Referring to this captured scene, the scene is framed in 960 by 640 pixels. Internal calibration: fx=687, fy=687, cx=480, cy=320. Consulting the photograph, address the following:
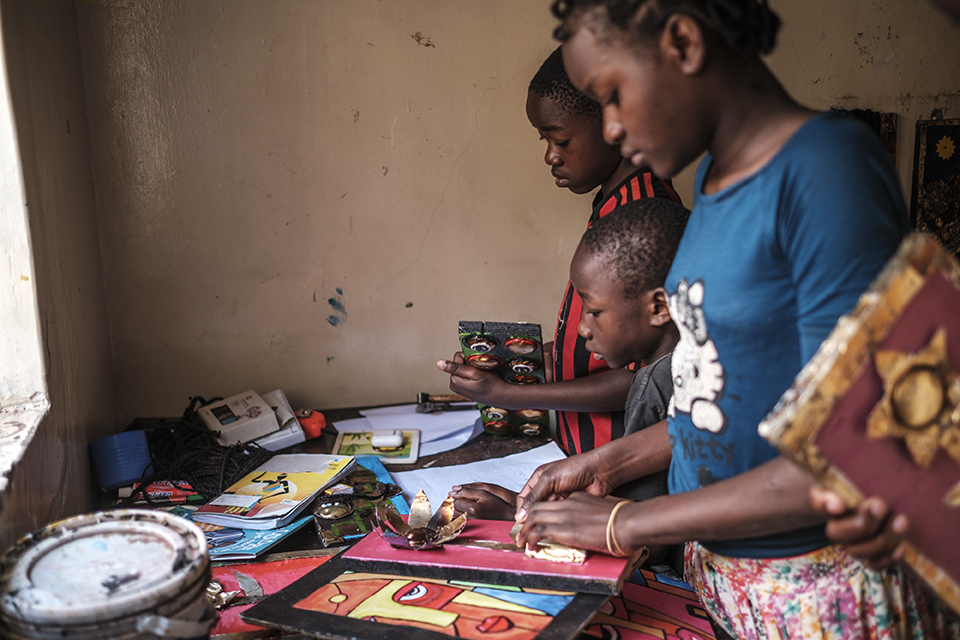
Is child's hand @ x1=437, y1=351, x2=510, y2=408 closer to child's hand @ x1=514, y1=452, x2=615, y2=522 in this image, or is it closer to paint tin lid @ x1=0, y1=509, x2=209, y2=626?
child's hand @ x1=514, y1=452, x2=615, y2=522

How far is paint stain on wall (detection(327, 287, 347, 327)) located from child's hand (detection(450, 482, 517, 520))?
113cm

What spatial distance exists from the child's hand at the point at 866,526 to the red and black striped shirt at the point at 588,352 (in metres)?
0.94

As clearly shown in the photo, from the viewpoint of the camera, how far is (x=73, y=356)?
66.5 inches

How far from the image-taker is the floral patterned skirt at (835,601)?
0.89 metres

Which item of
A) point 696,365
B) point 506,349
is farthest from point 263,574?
point 696,365

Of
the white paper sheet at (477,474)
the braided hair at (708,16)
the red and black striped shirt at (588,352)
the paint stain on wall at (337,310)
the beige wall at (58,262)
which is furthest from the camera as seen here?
the paint stain on wall at (337,310)

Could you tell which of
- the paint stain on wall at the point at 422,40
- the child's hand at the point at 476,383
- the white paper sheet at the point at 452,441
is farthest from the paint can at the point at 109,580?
the paint stain on wall at the point at 422,40

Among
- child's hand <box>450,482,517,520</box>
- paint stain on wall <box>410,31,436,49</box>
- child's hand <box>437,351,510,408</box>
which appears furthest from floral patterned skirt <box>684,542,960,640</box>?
paint stain on wall <box>410,31,436,49</box>

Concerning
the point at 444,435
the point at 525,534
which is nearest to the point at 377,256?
the point at 444,435

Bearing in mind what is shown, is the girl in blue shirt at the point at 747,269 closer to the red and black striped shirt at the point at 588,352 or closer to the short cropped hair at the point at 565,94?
the red and black striped shirt at the point at 588,352

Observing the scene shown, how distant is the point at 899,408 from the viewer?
664 mm

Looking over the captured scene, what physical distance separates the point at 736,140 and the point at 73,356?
5.22 ft

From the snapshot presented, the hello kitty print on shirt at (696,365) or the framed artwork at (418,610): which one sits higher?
the hello kitty print on shirt at (696,365)

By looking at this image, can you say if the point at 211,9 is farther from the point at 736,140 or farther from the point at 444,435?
the point at 736,140
